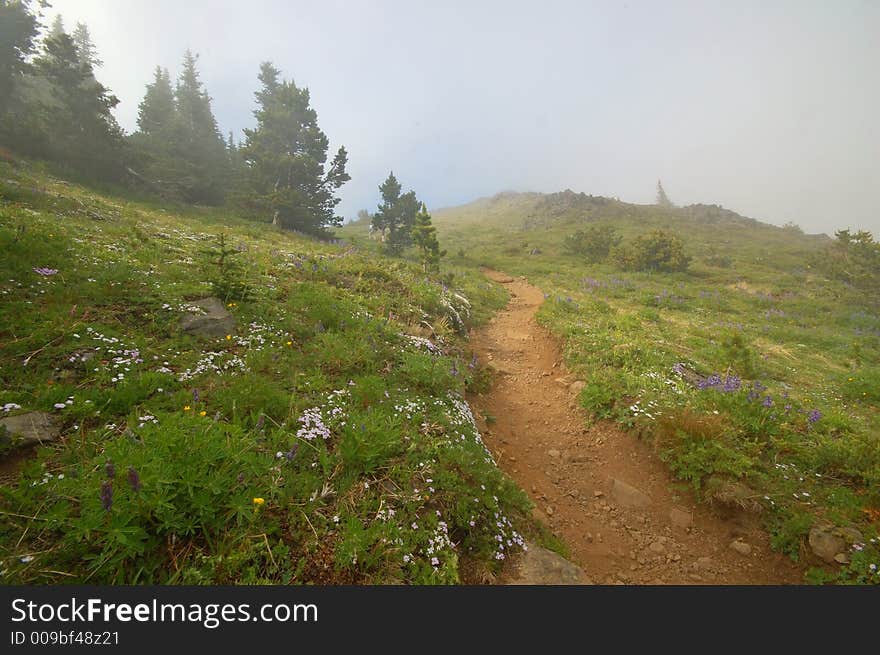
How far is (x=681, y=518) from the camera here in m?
5.70

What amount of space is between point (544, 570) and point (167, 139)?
47027 mm

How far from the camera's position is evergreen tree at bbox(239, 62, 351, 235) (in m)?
28.1

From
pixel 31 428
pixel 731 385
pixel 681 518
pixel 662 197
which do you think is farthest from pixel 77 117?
pixel 662 197

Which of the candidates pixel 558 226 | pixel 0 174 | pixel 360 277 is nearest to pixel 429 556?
pixel 360 277

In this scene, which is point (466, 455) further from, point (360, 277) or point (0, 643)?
point (360, 277)

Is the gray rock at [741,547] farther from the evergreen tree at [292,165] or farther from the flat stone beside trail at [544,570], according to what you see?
the evergreen tree at [292,165]

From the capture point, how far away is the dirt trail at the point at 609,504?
16.3 feet

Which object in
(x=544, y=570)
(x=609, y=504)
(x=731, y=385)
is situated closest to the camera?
(x=544, y=570)

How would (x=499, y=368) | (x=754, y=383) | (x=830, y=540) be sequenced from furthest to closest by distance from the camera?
(x=499, y=368) < (x=754, y=383) < (x=830, y=540)

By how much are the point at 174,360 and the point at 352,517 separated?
12.7ft

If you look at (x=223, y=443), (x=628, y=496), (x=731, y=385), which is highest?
(x=223, y=443)

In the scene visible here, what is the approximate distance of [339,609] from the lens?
8.86 ft

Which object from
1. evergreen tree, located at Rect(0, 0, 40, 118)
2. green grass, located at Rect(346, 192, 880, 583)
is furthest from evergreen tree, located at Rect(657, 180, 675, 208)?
evergreen tree, located at Rect(0, 0, 40, 118)

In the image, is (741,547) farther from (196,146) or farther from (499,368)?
(196,146)
